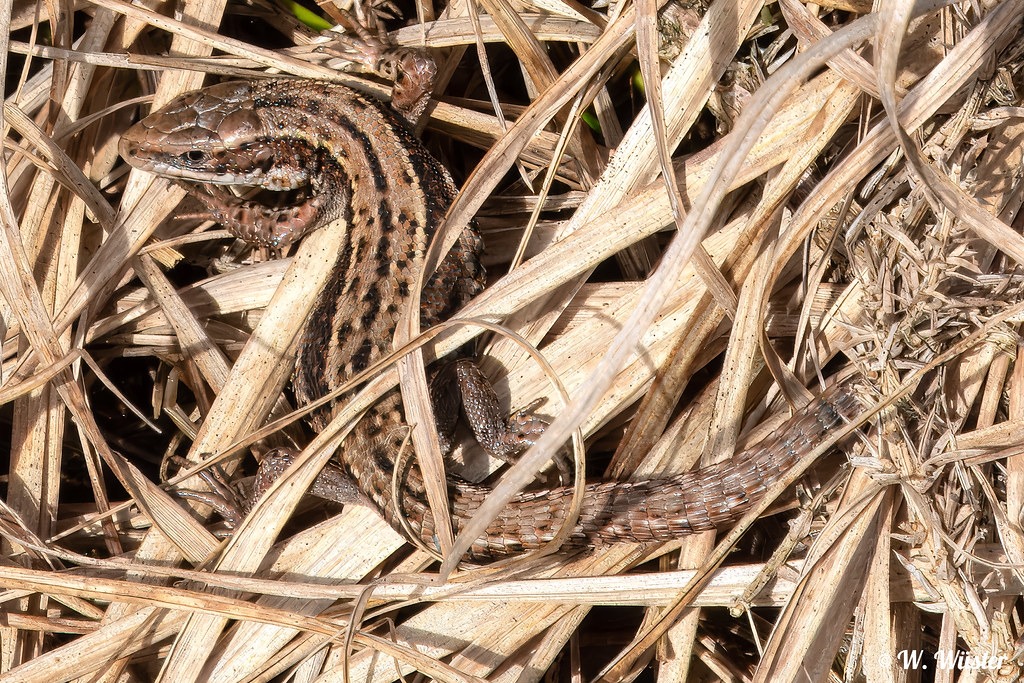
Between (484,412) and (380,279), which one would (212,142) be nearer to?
(380,279)

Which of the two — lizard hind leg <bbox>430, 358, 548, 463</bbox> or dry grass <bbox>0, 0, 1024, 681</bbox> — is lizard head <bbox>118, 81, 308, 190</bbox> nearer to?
dry grass <bbox>0, 0, 1024, 681</bbox>

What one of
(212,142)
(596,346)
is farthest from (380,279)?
(212,142)

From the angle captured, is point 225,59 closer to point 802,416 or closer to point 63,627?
point 63,627

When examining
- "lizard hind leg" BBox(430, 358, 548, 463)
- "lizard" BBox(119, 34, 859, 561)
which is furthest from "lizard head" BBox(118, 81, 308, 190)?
"lizard hind leg" BBox(430, 358, 548, 463)

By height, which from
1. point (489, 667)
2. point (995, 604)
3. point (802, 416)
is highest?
point (802, 416)

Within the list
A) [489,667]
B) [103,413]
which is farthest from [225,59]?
[489,667]
